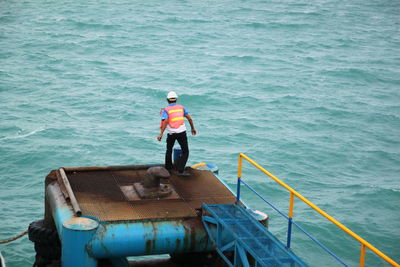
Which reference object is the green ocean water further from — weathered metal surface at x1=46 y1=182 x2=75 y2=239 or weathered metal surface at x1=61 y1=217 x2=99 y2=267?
weathered metal surface at x1=61 y1=217 x2=99 y2=267

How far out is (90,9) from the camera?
59844 mm

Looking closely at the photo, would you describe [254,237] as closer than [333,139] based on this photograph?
Yes

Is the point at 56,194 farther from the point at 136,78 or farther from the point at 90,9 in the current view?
the point at 90,9

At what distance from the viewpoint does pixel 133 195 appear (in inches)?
427

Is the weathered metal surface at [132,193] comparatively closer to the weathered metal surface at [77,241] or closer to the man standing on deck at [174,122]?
the man standing on deck at [174,122]

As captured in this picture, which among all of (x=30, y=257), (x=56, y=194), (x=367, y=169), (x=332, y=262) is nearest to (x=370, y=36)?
(x=367, y=169)

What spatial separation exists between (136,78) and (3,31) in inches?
670

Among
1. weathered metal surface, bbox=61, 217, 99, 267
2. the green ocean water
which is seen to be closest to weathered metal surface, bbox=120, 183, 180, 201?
weathered metal surface, bbox=61, 217, 99, 267

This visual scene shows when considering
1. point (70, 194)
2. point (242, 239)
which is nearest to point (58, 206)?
point (70, 194)

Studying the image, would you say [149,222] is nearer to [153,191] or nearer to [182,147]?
[153,191]

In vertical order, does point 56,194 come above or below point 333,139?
above

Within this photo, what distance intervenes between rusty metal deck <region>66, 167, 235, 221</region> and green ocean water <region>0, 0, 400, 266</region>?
5759mm

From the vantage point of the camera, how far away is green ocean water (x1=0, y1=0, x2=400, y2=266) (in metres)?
21.3

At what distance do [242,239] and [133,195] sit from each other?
8.71 feet
